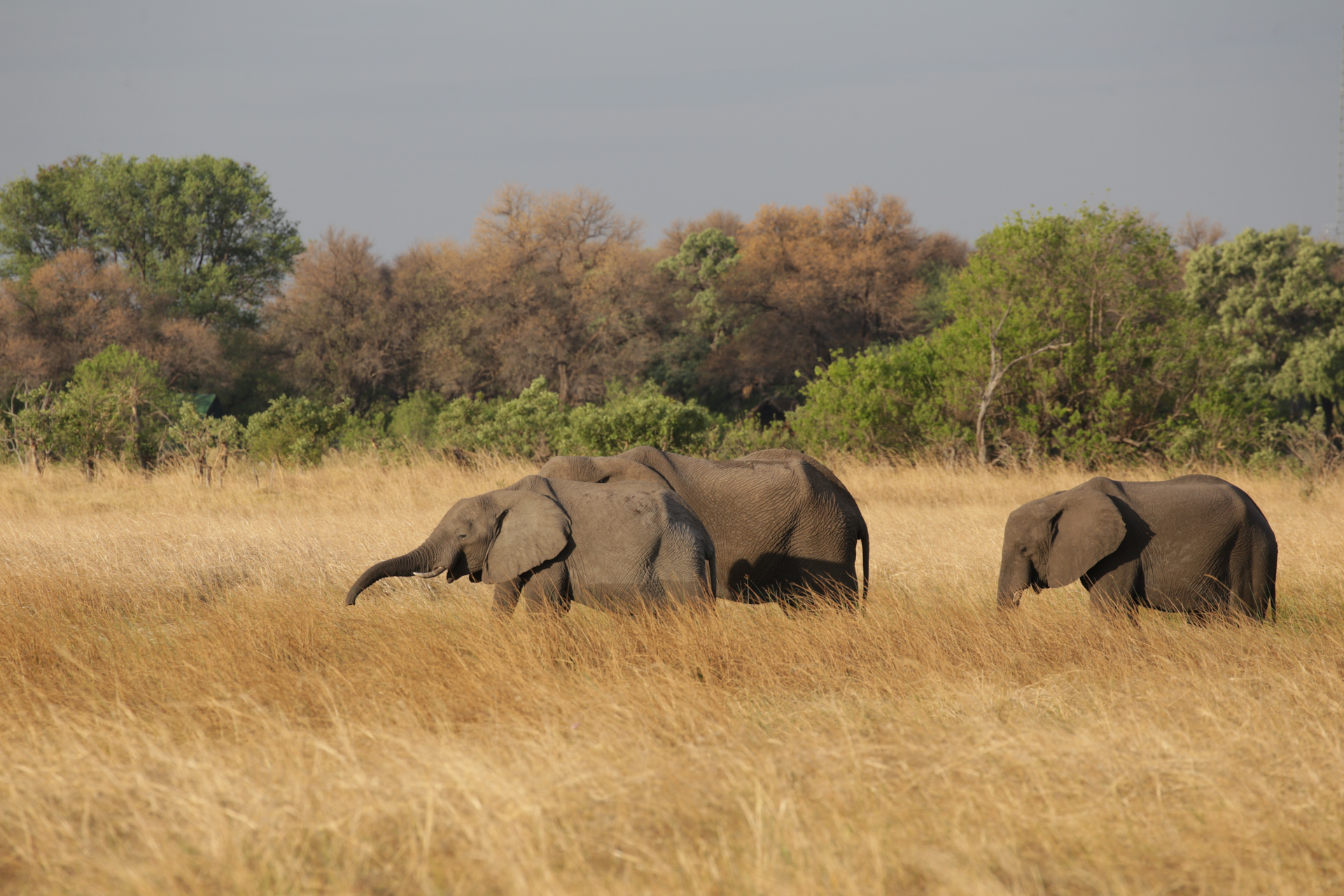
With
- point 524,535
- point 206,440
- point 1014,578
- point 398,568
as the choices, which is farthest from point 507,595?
point 206,440

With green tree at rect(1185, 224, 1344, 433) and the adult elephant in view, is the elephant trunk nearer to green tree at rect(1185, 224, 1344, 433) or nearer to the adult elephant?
the adult elephant

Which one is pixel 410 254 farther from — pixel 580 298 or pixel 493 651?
pixel 493 651

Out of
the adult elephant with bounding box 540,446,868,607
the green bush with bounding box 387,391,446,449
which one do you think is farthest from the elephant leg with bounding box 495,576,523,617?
the green bush with bounding box 387,391,446,449

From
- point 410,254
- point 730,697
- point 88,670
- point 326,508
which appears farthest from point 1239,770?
point 410,254

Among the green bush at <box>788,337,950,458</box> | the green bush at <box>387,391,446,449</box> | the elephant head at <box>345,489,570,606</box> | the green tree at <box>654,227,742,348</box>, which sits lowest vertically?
the green bush at <box>387,391,446,449</box>

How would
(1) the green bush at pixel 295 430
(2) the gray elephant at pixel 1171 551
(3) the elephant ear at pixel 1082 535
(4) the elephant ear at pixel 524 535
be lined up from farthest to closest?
(1) the green bush at pixel 295 430 → (2) the gray elephant at pixel 1171 551 → (3) the elephant ear at pixel 1082 535 → (4) the elephant ear at pixel 524 535

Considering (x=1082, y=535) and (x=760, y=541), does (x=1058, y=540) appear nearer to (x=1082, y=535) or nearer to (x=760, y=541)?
(x=1082, y=535)

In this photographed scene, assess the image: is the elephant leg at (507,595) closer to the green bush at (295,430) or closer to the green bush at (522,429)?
the green bush at (522,429)

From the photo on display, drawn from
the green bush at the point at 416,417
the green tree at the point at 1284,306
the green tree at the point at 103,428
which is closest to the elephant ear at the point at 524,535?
the green tree at the point at 103,428

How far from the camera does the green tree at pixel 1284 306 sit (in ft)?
111

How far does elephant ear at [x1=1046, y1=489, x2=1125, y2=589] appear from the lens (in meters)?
5.88

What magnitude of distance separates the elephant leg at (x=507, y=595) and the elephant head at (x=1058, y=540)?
9.00 ft

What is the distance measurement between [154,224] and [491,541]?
44.1 meters

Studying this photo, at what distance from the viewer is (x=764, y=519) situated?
6.47 metres
